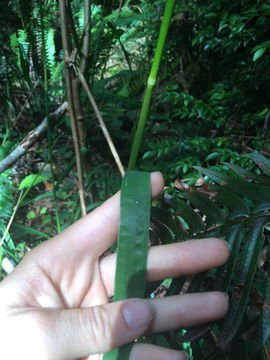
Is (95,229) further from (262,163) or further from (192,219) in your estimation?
(262,163)

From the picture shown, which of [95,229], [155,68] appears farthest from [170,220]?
[155,68]

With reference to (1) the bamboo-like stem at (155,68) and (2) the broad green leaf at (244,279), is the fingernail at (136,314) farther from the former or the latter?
(1) the bamboo-like stem at (155,68)

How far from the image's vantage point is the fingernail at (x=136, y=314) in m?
0.42

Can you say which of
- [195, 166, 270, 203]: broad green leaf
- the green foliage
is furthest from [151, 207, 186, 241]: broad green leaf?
[195, 166, 270, 203]: broad green leaf

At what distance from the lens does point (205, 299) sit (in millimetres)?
467

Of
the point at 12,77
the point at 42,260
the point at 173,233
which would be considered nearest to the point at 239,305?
the point at 173,233

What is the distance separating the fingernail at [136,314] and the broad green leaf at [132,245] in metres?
0.02

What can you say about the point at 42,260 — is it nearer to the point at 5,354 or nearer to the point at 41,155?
the point at 5,354

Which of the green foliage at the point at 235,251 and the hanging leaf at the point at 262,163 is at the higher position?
the hanging leaf at the point at 262,163

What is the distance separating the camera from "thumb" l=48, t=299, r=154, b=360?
1.39 feet

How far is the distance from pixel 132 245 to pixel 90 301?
0.68ft

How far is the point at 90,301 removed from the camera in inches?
23.2

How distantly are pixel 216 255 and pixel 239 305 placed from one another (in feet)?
0.26

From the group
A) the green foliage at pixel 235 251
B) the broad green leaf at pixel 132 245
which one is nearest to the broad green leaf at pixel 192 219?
the green foliage at pixel 235 251
